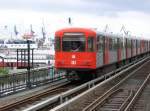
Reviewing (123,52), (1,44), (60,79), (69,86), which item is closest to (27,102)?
(69,86)

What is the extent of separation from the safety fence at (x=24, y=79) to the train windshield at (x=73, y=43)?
188cm

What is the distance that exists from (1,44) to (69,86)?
9562 cm

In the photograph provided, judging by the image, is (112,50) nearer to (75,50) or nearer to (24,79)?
(75,50)

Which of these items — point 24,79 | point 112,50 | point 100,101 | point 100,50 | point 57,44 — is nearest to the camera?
point 100,101

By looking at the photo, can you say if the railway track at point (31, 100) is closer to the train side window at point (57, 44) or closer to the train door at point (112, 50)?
the train side window at point (57, 44)

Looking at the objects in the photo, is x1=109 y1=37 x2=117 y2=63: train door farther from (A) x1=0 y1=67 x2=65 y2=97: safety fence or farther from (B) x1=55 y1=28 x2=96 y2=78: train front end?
(B) x1=55 y1=28 x2=96 y2=78: train front end

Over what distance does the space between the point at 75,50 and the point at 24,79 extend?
3.80 m

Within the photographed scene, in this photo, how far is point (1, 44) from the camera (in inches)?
4663

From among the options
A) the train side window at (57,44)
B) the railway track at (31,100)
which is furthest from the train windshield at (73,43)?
the railway track at (31,100)

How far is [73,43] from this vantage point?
2541cm

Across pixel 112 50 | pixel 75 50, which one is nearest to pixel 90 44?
pixel 75 50

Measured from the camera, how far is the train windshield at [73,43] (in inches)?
994

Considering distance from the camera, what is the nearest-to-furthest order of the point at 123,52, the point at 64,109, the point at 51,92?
1. the point at 64,109
2. the point at 51,92
3. the point at 123,52

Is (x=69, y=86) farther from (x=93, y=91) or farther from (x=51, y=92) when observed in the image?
(x=93, y=91)
